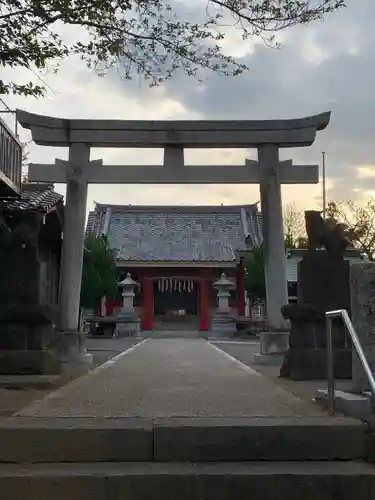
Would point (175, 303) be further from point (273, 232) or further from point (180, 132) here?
point (180, 132)

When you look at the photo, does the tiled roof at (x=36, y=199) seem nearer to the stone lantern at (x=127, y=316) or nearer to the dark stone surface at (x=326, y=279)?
the dark stone surface at (x=326, y=279)

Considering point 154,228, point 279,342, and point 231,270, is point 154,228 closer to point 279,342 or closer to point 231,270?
point 231,270

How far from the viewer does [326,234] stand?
1045 centimetres

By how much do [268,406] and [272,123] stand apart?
912cm

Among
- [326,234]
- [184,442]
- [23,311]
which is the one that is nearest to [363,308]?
[184,442]

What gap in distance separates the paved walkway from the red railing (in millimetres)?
4251

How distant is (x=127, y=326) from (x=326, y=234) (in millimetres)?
22745

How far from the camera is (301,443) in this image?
4.97 m

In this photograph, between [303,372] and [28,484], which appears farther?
[303,372]

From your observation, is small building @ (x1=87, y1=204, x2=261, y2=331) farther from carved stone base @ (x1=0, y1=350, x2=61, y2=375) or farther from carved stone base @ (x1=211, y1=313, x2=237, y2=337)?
carved stone base @ (x1=0, y1=350, x2=61, y2=375)

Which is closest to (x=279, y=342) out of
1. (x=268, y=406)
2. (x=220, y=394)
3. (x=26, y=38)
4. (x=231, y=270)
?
(x=220, y=394)

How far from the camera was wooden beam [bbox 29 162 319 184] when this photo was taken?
590 inches

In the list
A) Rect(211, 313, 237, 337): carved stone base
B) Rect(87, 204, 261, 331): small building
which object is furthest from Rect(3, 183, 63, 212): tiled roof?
Rect(87, 204, 261, 331): small building

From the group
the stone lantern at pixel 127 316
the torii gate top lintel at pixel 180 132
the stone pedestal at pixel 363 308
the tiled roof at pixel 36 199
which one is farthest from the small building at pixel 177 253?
the stone pedestal at pixel 363 308
